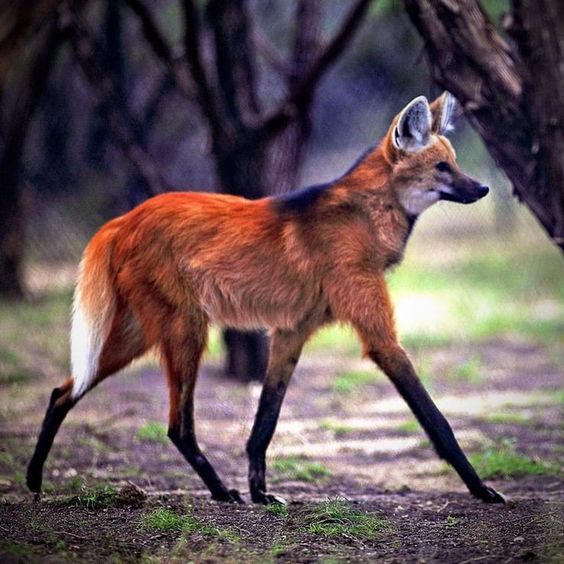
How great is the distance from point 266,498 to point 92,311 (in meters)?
1.00

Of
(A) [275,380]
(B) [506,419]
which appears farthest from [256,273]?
(B) [506,419]

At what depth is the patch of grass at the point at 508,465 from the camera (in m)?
4.45

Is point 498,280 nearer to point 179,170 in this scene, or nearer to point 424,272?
point 424,272

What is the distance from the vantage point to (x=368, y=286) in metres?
3.90

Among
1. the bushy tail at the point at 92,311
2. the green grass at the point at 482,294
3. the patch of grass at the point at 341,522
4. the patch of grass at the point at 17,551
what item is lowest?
the patch of grass at the point at 341,522

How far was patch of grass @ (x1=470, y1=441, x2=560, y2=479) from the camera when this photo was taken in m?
4.45

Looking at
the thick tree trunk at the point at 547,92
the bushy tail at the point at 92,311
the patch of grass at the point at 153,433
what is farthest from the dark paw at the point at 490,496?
the patch of grass at the point at 153,433

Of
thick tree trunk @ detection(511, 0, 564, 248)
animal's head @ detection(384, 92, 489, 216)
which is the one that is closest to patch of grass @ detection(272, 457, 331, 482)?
animal's head @ detection(384, 92, 489, 216)

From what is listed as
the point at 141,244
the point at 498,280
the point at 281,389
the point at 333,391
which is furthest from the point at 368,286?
the point at 498,280

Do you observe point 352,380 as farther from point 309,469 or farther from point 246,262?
point 246,262

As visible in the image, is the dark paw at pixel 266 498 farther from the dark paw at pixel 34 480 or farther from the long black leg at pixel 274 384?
the dark paw at pixel 34 480

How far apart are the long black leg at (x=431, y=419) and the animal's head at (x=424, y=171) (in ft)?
2.06

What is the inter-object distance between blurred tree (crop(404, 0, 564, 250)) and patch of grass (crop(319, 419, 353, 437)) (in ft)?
5.12

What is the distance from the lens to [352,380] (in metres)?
6.68
